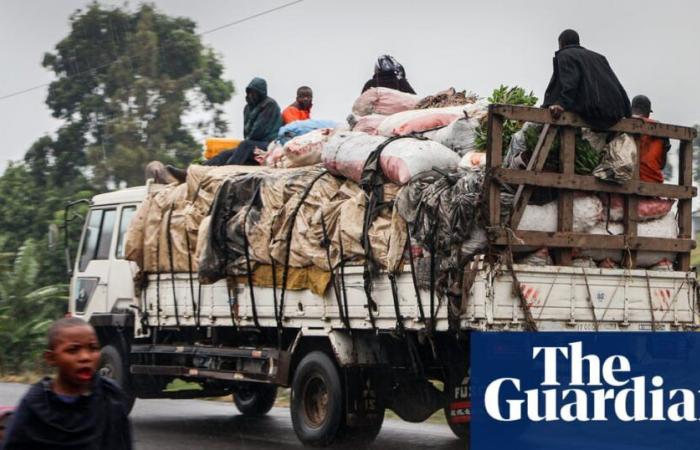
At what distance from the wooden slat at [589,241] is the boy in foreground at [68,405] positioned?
4884 mm

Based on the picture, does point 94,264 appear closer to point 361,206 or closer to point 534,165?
point 361,206

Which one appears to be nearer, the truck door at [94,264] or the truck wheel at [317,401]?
the truck wheel at [317,401]

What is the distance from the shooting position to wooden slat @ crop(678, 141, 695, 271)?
32.2ft

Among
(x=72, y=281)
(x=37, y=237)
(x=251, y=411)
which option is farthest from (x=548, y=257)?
(x=37, y=237)

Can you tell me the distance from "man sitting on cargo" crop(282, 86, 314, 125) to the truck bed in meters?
3.32

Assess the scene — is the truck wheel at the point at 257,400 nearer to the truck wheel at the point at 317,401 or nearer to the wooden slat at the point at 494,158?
the truck wheel at the point at 317,401

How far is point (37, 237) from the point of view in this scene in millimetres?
27906

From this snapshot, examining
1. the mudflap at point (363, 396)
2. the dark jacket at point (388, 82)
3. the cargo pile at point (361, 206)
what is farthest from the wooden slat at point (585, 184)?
the dark jacket at point (388, 82)

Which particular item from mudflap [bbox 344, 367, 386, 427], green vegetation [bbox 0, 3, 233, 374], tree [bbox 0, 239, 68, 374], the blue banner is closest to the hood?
mudflap [bbox 344, 367, 386, 427]

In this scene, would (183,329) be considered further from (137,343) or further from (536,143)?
(536,143)

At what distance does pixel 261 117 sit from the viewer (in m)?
13.1

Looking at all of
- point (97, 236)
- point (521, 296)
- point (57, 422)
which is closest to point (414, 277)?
point (521, 296)

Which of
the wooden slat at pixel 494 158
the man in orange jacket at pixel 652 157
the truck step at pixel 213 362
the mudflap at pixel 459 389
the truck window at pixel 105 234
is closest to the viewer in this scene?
the wooden slat at pixel 494 158

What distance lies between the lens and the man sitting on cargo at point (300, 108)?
13.7m
